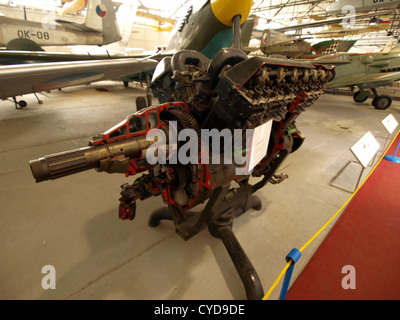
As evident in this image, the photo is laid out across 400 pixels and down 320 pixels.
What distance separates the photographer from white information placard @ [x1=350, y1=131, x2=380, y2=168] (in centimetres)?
180

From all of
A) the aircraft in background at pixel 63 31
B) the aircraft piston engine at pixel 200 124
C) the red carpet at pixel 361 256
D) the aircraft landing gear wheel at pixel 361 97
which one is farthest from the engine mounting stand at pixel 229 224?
the aircraft landing gear wheel at pixel 361 97

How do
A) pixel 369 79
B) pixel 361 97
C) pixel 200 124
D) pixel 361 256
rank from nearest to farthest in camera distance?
pixel 200 124 → pixel 361 256 → pixel 369 79 → pixel 361 97

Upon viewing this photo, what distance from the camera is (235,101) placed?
93cm

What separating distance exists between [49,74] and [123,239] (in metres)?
1.95

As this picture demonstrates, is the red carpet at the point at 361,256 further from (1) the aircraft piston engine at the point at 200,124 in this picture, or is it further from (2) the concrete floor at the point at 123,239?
(1) the aircraft piston engine at the point at 200,124

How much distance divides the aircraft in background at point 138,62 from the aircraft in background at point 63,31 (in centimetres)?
409

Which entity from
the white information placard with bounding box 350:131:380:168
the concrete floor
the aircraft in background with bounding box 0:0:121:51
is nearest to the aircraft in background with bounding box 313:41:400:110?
the concrete floor

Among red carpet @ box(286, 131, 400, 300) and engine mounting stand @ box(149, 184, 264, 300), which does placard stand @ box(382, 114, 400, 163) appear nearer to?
red carpet @ box(286, 131, 400, 300)

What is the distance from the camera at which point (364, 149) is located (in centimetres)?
192

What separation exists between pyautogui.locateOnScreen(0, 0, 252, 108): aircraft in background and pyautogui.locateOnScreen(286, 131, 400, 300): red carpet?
9.63ft

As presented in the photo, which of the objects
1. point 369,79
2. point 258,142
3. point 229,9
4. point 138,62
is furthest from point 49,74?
point 369,79

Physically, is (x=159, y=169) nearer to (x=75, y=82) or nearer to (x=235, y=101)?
(x=235, y=101)

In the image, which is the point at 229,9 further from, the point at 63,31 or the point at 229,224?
the point at 63,31
